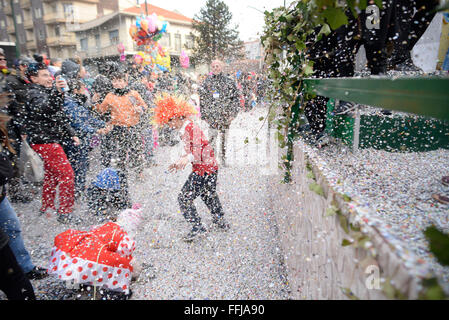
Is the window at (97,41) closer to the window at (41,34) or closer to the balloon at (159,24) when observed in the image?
the window at (41,34)

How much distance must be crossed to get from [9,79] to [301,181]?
3837 mm

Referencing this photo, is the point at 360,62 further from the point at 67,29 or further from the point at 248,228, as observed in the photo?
the point at 67,29

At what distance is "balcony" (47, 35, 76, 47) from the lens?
32756mm

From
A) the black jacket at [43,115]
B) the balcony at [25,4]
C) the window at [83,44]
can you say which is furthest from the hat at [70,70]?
the balcony at [25,4]

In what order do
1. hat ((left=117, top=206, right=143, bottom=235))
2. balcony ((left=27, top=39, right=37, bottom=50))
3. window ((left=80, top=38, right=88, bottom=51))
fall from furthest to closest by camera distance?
Answer: balcony ((left=27, top=39, right=37, bottom=50)) → window ((left=80, top=38, right=88, bottom=51)) → hat ((left=117, top=206, right=143, bottom=235))

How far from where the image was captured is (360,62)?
117 inches

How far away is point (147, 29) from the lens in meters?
7.37

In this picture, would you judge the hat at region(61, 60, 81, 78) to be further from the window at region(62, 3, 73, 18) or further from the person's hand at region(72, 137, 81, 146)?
the window at region(62, 3, 73, 18)

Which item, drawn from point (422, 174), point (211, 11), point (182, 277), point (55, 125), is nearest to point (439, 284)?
point (422, 174)

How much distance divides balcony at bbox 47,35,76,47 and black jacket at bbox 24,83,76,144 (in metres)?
37.7

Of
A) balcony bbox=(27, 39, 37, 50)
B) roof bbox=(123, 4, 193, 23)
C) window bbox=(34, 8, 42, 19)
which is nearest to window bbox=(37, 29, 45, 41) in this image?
balcony bbox=(27, 39, 37, 50)

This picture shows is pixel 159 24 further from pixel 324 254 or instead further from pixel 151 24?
pixel 324 254

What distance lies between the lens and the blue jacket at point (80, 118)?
3693mm

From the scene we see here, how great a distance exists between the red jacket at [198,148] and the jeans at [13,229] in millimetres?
1677
